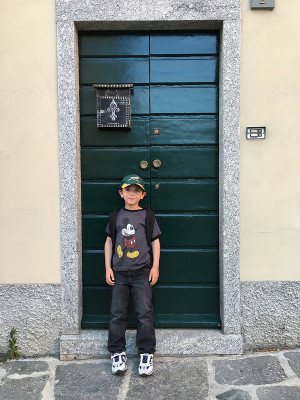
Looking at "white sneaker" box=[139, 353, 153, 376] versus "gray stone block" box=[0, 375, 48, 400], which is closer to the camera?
"gray stone block" box=[0, 375, 48, 400]

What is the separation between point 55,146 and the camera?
3.67 m

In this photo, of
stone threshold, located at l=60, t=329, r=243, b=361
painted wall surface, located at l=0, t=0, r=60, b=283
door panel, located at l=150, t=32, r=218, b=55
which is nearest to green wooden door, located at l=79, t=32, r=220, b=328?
door panel, located at l=150, t=32, r=218, b=55

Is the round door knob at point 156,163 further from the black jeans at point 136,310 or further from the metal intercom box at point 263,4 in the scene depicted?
the metal intercom box at point 263,4

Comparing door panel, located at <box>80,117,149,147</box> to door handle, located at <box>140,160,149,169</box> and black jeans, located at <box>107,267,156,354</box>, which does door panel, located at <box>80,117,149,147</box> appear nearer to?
door handle, located at <box>140,160,149,169</box>

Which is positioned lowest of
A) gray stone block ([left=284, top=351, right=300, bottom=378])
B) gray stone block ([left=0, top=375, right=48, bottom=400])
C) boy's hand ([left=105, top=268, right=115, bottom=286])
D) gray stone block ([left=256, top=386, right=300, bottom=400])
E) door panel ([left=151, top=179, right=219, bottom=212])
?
gray stone block ([left=0, top=375, right=48, bottom=400])

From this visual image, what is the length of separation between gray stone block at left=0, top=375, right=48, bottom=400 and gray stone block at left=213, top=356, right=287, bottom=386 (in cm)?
141

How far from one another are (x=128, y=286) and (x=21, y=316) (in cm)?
106

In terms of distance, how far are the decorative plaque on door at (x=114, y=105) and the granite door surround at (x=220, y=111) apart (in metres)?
0.22

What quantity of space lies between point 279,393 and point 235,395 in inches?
13.1

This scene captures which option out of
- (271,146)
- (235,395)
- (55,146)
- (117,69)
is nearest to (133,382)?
(235,395)

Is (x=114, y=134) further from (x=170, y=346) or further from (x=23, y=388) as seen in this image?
(x=23, y=388)

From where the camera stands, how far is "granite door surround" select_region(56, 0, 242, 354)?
3.56 metres

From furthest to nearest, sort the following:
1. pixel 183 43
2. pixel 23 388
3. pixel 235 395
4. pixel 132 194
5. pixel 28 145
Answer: pixel 183 43
pixel 28 145
pixel 132 194
pixel 23 388
pixel 235 395

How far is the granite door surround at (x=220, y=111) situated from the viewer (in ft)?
11.7
